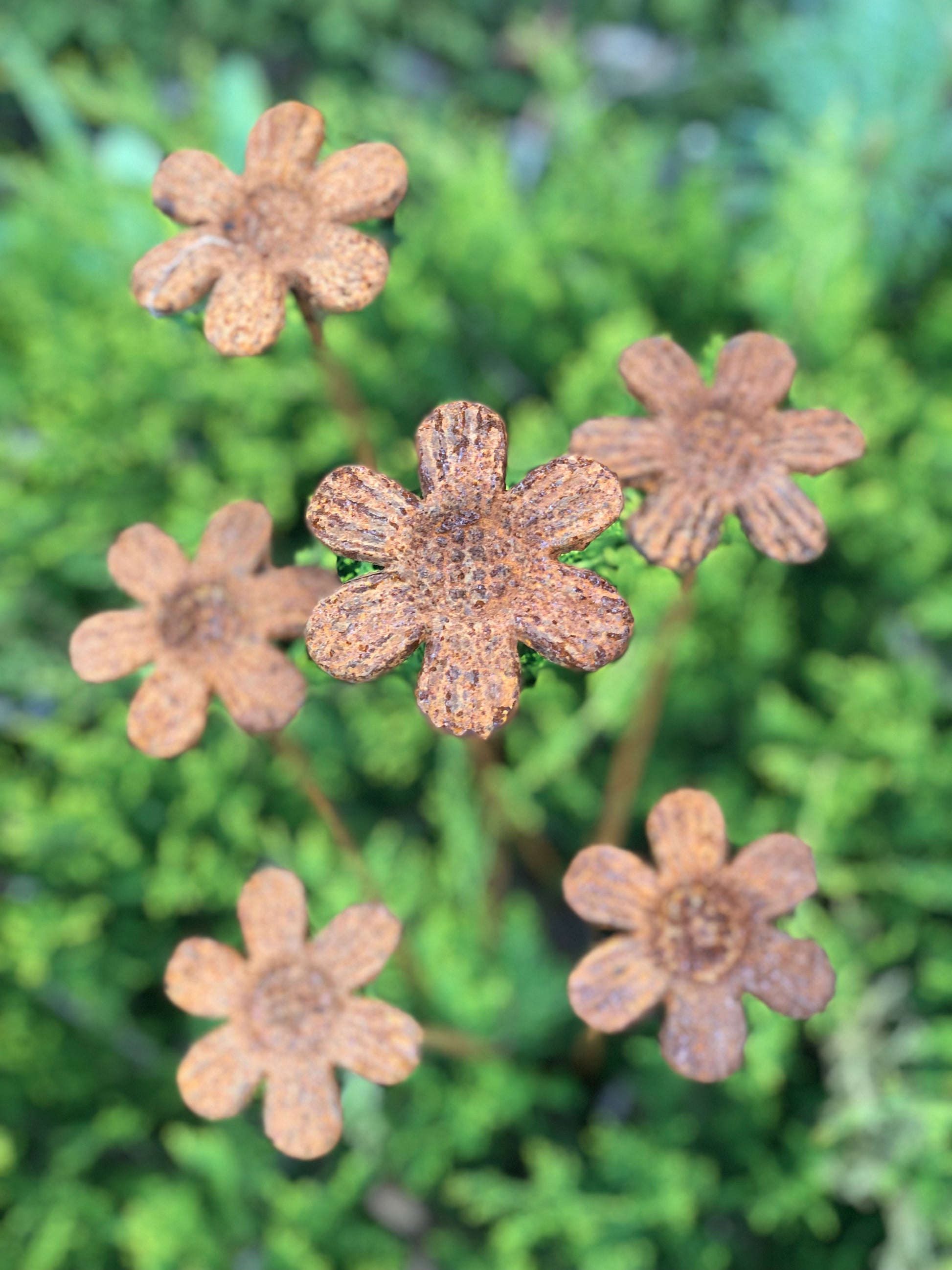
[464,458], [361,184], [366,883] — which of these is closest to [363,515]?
[464,458]

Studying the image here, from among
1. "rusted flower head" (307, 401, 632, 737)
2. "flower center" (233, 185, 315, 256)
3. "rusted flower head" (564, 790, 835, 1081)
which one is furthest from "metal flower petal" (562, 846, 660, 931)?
"flower center" (233, 185, 315, 256)

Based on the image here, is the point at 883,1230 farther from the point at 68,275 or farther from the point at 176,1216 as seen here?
the point at 68,275

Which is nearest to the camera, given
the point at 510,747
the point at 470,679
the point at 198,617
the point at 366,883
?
the point at 470,679

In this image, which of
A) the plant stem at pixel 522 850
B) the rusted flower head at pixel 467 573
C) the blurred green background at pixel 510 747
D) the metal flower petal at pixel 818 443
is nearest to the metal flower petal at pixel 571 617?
the rusted flower head at pixel 467 573

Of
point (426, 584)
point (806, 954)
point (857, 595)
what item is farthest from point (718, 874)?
point (857, 595)

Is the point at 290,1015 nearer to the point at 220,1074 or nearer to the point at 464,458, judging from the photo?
the point at 220,1074

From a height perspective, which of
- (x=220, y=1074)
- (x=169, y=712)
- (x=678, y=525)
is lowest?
(x=220, y=1074)

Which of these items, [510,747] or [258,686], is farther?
[510,747]
